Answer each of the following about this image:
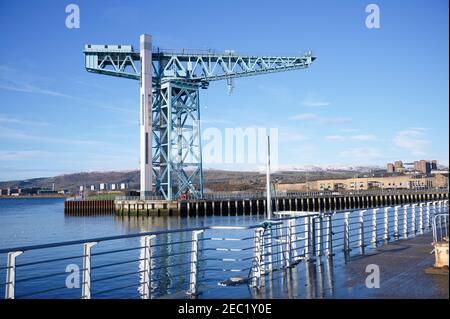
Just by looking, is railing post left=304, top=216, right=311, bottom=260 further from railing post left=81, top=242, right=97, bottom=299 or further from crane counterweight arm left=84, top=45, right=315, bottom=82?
crane counterweight arm left=84, top=45, right=315, bottom=82

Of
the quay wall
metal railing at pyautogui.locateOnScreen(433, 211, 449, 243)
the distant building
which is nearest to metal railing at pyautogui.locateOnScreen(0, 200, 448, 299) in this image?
metal railing at pyautogui.locateOnScreen(433, 211, 449, 243)

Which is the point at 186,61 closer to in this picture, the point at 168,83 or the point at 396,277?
the point at 168,83

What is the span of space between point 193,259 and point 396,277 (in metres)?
2.62

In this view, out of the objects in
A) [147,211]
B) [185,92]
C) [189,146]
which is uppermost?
[185,92]

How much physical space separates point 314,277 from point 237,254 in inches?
394

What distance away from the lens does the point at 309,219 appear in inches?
312

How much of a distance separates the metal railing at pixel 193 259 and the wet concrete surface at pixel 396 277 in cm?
63

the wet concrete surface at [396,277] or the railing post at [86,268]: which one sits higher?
the railing post at [86,268]

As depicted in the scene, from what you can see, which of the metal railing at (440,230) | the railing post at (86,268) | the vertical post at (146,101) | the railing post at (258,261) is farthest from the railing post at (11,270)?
the vertical post at (146,101)

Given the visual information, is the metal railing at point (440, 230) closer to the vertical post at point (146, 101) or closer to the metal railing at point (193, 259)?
the metal railing at point (193, 259)

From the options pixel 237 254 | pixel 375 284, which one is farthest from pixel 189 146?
pixel 375 284

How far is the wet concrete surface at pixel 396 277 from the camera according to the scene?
5.17 m

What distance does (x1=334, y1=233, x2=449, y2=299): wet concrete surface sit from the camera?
5168 mm
